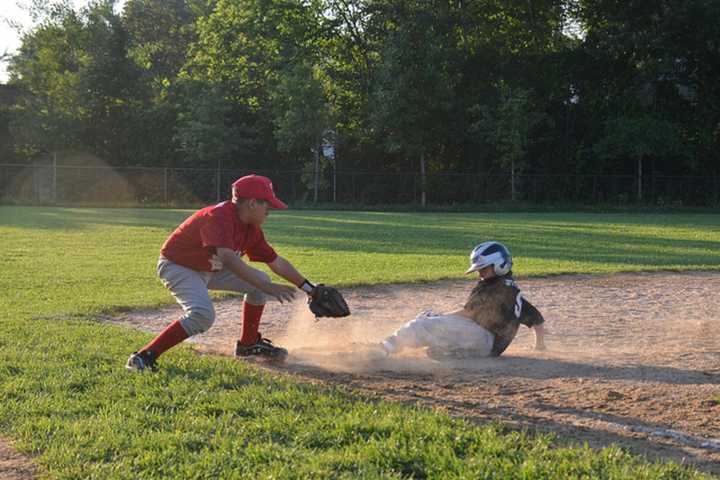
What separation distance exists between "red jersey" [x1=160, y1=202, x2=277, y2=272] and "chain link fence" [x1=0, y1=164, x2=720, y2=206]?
3225 centimetres

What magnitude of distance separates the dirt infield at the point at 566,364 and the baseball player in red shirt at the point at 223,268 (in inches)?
21.4

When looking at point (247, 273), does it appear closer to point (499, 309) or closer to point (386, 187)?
point (499, 309)

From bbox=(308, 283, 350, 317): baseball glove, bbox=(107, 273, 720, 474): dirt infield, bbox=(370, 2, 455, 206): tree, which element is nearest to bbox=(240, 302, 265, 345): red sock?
bbox=(107, 273, 720, 474): dirt infield

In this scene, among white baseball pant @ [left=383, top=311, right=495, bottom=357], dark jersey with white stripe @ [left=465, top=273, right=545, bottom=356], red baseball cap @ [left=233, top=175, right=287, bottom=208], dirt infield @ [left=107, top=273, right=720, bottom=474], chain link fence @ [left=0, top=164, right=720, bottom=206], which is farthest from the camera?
chain link fence @ [left=0, top=164, right=720, bottom=206]

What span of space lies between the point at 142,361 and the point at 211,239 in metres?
0.92

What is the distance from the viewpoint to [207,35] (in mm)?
43281

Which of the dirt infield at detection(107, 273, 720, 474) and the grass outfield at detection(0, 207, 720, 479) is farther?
the dirt infield at detection(107, 273, 720, 474)

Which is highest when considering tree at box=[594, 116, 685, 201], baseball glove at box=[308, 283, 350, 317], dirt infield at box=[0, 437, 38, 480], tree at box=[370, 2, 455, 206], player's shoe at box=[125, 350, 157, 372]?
tree at box=[370, 2, 455, 206]

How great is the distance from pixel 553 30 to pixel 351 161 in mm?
13110

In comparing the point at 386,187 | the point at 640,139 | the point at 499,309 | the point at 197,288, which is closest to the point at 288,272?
the point at 197,288

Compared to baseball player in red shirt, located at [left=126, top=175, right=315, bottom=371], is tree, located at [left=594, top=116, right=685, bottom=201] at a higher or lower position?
higher

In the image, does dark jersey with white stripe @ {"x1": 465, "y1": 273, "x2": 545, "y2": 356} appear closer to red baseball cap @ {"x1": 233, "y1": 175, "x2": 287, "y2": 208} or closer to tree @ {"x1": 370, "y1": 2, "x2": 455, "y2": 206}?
red baseball cap @ {"x1": 233, "y1": 175, "x2": 287, "y2": 208}

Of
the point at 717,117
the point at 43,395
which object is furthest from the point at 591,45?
the point at 43,395

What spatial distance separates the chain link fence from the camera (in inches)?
1494
